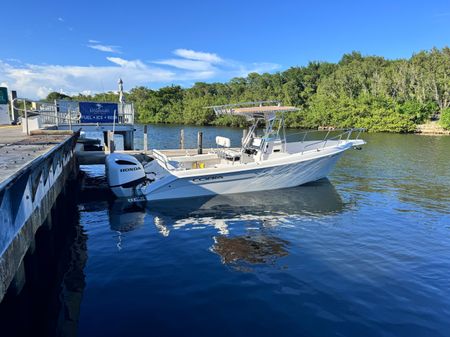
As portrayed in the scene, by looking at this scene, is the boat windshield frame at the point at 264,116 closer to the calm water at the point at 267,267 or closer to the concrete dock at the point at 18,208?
the calm water at the point at 267,267

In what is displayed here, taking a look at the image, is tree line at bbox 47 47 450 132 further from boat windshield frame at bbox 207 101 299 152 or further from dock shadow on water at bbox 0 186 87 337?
dock shadow on water at bbox 0 186 87 337

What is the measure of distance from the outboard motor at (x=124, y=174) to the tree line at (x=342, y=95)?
2265 inches

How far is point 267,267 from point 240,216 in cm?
407

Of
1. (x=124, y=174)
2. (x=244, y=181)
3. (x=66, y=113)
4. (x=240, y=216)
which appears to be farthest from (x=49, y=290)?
(x=66, y=113)

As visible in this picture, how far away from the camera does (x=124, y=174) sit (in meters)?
12.8

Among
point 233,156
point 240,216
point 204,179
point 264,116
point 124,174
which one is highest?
point 264,116

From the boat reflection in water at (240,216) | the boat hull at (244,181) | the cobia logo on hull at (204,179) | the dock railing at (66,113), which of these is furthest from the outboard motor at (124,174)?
the dock railing at (66,113)

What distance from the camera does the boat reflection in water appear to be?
9.16m

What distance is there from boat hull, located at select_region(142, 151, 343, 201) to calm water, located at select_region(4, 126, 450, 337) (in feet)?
1.67

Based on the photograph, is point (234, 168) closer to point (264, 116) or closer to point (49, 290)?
point (264, 116)

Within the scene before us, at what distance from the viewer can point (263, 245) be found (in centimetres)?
945

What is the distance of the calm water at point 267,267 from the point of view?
5.89 metres

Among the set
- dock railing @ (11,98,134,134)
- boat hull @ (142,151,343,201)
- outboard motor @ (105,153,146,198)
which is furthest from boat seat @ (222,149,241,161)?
dock railing @ (11,98,134,134)

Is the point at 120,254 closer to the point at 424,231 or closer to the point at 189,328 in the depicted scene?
the point at 189,328
